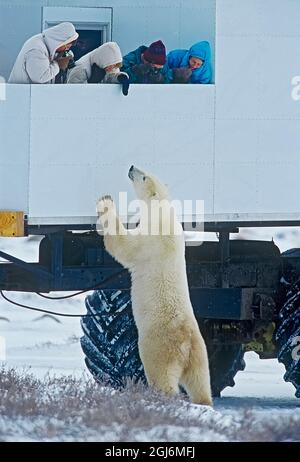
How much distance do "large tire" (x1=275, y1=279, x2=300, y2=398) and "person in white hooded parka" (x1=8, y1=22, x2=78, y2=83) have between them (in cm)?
214

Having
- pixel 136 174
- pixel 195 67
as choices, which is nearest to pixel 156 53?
pixel 195 67

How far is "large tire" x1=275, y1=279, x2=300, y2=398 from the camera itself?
29.1 feet

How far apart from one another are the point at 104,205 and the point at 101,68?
902 mm

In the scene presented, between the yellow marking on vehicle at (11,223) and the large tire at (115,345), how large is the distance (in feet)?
3.35

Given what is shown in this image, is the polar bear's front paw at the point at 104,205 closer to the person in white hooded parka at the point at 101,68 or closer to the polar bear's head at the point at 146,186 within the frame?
the polar bear's head at the point at 146,186

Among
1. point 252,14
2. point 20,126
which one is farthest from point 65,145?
point 252,14

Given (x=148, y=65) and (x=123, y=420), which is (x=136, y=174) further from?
(x=123, y=420)

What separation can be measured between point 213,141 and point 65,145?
897 mm

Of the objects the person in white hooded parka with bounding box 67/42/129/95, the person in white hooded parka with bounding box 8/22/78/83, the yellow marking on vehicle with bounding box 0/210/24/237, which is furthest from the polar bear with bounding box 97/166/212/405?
the person in white hooded parka with bounding box 8/22/78/83

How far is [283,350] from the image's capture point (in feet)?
29.5

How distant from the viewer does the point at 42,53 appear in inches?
320
